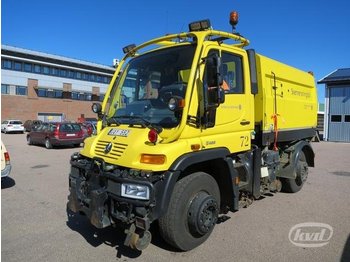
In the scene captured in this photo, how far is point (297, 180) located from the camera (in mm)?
7840

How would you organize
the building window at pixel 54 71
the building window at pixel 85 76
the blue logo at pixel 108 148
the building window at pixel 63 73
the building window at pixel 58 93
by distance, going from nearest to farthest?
the blue logo at pixel 108 148 < the building window at pixel 54 71 < the building window at pixel 58 93 < the building window at pixel 63 73 < the building window at pixel 85 76

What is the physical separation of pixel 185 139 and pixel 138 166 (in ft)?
2.42

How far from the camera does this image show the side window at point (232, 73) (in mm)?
5087

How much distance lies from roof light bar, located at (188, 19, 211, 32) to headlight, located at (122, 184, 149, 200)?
8.09 ft

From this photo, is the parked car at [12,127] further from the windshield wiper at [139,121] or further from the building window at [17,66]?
the windshield wiper at [139,121]

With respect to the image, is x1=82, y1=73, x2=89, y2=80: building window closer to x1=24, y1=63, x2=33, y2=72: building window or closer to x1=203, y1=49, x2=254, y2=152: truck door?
x1=24, y1=63, x2=33, y2=72: building window

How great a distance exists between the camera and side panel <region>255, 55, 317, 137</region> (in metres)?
6.12

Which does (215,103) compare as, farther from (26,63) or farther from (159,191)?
(26,63)

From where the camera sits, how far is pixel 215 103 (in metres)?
4.36

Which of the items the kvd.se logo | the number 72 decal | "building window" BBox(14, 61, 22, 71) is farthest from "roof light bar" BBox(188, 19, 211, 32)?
"building window" BBox(14, 61, 22, 71)

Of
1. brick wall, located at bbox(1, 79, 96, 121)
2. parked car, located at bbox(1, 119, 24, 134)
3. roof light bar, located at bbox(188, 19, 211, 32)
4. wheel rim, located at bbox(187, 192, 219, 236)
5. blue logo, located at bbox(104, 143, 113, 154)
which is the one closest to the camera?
wheel rim, located at bbox(187, 192, 219, 236)

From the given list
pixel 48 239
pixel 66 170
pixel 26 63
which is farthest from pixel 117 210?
pixel 26 63

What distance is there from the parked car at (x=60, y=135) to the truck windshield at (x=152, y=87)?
15.0 metres

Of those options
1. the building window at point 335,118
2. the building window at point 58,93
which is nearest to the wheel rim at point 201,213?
the building window at point 335,118
